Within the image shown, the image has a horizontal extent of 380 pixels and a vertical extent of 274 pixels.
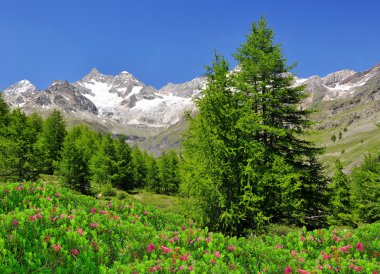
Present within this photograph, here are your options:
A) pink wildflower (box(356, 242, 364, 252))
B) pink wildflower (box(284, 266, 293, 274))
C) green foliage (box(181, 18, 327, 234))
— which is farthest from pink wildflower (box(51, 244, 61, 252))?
green foliage (box(181, 18, 327, 234))

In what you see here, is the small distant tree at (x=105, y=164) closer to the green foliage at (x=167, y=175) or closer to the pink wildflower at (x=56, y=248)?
the green foliage at (x=167, y=175)

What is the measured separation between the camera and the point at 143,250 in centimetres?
609

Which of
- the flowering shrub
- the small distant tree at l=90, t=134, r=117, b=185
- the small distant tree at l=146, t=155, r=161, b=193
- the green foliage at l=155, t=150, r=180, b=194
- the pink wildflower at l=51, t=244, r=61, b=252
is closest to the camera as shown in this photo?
the flowering shrub

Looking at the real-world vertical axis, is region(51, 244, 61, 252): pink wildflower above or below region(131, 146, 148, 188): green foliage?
below

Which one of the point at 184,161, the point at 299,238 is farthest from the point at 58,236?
the point at 184,161

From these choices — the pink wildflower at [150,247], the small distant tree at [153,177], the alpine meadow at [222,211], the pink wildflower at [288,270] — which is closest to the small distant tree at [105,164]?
the small distant tree at [153,177]

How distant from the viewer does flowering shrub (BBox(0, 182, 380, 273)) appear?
16.2ft

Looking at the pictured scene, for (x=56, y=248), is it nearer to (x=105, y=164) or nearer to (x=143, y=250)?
(x=143, y=250)

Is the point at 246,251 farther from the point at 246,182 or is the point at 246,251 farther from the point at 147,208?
the point at 246,182

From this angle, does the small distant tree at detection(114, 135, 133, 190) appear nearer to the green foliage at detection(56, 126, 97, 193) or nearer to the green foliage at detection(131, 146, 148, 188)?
the green foliage at detection(131, 146, 148, 188)

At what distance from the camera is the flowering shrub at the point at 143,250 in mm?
4938

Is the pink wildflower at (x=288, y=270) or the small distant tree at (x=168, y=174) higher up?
the small distant tree at (x=168, y=174)

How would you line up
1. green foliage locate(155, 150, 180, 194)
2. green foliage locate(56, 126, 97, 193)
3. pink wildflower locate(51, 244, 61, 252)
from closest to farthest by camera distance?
pink wildflower locate(51, 244, 61, 252), green foliage locate(56, 126, 97, 193), green foliage locate(155, 150, 180, 194)

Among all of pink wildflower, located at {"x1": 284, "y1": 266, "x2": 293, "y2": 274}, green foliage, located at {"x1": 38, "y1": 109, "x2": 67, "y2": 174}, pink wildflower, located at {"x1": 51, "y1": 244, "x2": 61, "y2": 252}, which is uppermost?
green foliage, located at {"x1": 38, "y1": 109, "x2": 67, "y2": 174}
